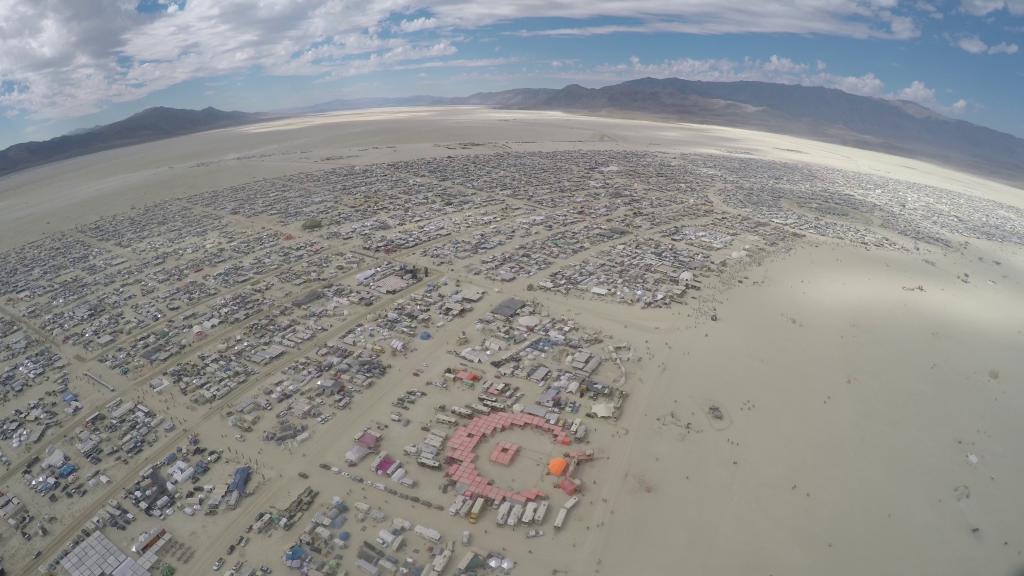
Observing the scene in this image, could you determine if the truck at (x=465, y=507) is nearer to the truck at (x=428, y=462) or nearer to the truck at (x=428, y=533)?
the truck at (x=428, y=533)

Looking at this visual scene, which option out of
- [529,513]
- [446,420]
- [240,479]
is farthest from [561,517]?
[240,479]

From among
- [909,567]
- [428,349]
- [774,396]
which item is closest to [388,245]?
[428,349]

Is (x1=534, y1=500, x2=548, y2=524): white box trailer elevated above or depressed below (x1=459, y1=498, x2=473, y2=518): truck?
below

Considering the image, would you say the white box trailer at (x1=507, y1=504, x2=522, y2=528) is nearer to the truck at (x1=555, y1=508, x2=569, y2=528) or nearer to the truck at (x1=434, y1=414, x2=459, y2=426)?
the truck at (x1=555, y1=508, x2=569, y2=528)

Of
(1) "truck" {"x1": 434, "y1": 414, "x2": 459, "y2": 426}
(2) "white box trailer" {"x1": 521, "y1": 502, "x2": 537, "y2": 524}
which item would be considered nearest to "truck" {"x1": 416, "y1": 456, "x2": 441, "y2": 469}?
(1) "truck" {"x1": 434, "y1": 414, "x2": 459, "y2": 426}

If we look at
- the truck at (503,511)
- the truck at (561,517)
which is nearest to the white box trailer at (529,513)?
the truck at (503,511)

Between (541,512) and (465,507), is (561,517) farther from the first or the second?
(465,507)
